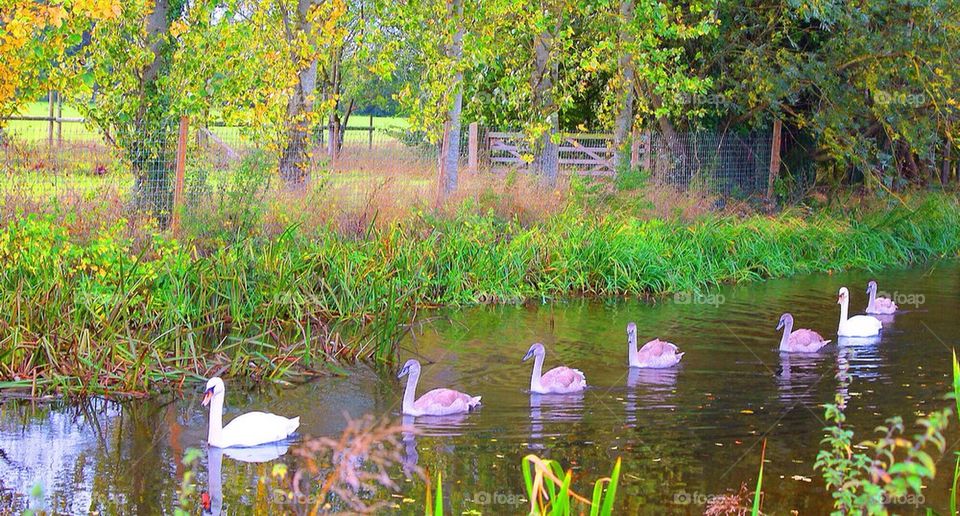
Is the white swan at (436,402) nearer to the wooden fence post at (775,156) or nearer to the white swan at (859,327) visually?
the white swan at (859,327)

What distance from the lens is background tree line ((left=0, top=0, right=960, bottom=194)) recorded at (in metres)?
15.0

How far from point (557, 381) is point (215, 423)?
3.40 m

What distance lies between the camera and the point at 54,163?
1472cm

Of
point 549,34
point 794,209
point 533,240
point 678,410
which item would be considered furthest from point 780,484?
point 794,209

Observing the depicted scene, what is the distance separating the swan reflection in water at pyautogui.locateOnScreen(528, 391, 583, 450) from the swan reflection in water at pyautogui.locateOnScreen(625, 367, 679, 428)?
0.47 meters

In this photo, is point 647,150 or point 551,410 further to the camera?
point 647,150

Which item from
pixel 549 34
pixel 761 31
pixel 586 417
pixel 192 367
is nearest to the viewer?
pixel 586 417

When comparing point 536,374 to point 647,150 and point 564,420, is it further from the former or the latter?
point 647,150

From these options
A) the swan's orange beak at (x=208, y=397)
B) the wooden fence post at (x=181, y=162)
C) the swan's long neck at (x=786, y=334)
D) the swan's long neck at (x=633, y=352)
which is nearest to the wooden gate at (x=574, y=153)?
the wooden fence post at (x=181, y=162)

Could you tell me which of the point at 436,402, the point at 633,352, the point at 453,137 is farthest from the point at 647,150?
the point at 436,402

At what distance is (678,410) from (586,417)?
0.89 meters

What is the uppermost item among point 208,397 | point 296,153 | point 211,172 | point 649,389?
point 296,153

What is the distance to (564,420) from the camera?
419 inches

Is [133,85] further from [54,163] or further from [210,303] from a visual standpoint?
[210,303]
